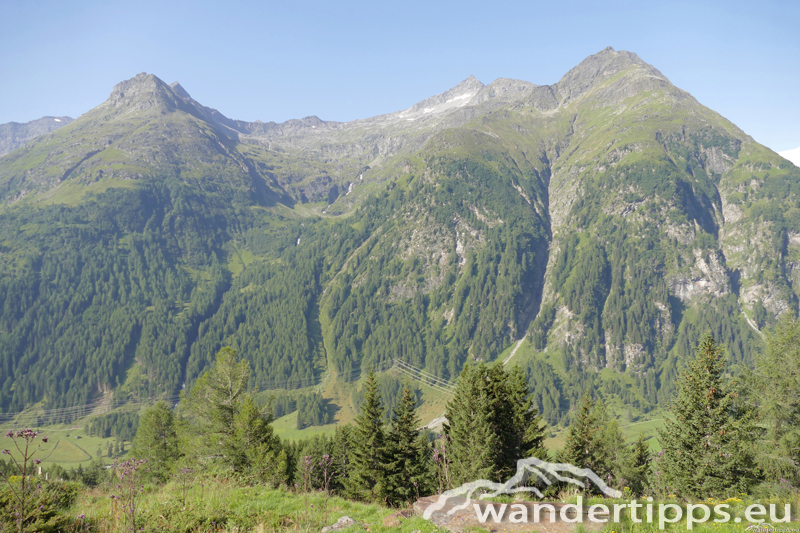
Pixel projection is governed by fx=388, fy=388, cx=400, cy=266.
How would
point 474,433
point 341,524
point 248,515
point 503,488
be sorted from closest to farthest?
point 248,515, point 341,524, point 503,488, point 474,433

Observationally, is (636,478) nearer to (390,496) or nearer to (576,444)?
(576,444)

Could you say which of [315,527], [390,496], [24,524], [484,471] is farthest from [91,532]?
[390,496]

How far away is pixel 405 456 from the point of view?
146ft

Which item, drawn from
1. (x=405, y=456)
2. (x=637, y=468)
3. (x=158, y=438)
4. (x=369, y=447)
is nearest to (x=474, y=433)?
(x=405, y=456)

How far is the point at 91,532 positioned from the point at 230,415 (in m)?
27.0

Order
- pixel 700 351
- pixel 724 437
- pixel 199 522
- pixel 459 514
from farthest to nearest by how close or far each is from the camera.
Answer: pixel 700 351, pixel 724 437, pixel 459 514, pixel 199 522

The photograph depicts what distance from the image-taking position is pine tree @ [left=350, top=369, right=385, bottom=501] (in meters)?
44.2

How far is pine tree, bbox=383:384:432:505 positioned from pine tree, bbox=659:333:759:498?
24.0 meters

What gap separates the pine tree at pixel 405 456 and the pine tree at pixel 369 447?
1.05 m

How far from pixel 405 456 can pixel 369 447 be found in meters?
4.28

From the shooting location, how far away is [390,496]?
4112 centimetres

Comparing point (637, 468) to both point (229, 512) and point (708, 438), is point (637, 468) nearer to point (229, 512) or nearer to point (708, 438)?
point (708, 438)

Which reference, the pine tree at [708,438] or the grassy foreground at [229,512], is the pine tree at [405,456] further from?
the grassy foreground at [229,512]

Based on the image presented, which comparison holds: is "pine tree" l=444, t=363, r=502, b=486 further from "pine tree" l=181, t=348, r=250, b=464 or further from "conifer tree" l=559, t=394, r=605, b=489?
"pine tree" l=181, t=348, r=250, b=464
